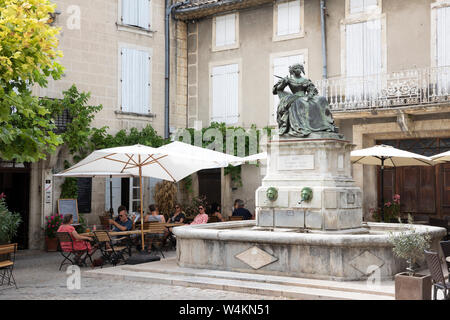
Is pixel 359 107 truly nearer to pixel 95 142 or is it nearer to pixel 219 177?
pixel 219 177

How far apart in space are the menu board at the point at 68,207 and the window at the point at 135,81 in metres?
3.13

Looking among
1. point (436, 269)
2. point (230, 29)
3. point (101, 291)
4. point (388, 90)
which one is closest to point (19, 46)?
point (101, 291)

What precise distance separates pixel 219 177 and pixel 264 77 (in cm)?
318

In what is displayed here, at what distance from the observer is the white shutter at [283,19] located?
16969mm

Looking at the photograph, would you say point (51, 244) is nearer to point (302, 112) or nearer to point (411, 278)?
point (302, 112)

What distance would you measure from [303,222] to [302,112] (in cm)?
173

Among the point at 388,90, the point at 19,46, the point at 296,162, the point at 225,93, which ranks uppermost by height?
the point at 225,93

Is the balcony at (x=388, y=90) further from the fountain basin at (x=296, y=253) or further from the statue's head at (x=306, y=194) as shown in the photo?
the statue's head at (x=306, y=194)

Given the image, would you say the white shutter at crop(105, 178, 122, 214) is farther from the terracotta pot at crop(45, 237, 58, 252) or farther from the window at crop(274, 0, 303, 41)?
the window at crop(274, 0, 303, 41)

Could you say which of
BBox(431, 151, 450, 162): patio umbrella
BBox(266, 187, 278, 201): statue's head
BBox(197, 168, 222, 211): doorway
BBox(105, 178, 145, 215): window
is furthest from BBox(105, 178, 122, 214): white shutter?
BBox(431, 151, 450, 162): patio umbrella

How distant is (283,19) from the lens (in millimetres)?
17031

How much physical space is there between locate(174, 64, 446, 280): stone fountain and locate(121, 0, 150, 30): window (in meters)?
8.36

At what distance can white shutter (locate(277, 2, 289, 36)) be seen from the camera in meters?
17.0

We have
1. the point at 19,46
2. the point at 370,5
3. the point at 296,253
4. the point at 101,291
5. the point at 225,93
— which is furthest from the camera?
the point at 225,93
